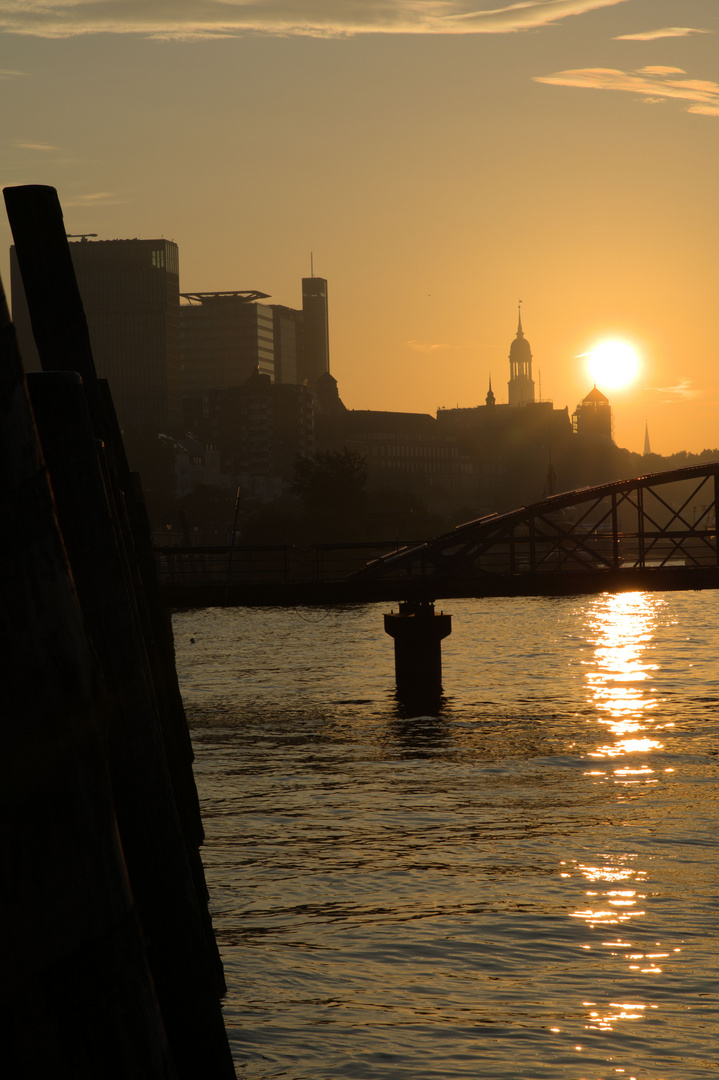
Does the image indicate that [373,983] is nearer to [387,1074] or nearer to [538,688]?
[387,1074]

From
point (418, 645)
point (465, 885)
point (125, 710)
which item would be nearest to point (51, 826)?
point (125, 710)

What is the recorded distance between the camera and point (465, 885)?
60.3ft

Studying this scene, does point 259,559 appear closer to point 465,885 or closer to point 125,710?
point 465,885

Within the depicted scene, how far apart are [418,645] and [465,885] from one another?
28.3 metres

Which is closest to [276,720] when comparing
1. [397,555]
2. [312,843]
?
[397,555]

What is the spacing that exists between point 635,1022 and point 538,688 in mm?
39619

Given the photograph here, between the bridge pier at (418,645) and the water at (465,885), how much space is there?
1.45m

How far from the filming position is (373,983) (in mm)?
14141

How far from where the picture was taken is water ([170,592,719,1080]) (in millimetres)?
12367

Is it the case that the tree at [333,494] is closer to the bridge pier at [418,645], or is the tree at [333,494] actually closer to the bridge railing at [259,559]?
the bridge railing at [259,559]

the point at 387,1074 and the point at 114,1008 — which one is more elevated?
the point at 114,1008

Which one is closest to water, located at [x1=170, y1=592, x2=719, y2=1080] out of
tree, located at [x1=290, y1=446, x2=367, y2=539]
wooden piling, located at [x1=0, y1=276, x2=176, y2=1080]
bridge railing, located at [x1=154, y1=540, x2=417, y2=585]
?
bridge railing, located at [x1=154, y1=540, x2=417, y2=585]

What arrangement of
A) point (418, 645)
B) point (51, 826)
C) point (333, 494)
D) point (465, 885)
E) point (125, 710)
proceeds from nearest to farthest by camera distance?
point (51, 826)
point (125, 710)
point (465, 885)
point (418, 645)
point (333, 494)

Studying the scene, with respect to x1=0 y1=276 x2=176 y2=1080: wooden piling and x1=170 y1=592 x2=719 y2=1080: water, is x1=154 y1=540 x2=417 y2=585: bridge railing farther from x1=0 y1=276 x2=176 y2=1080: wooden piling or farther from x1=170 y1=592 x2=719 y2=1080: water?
x1=0 y1=276 x2=176 y2=1080: wooden piling
